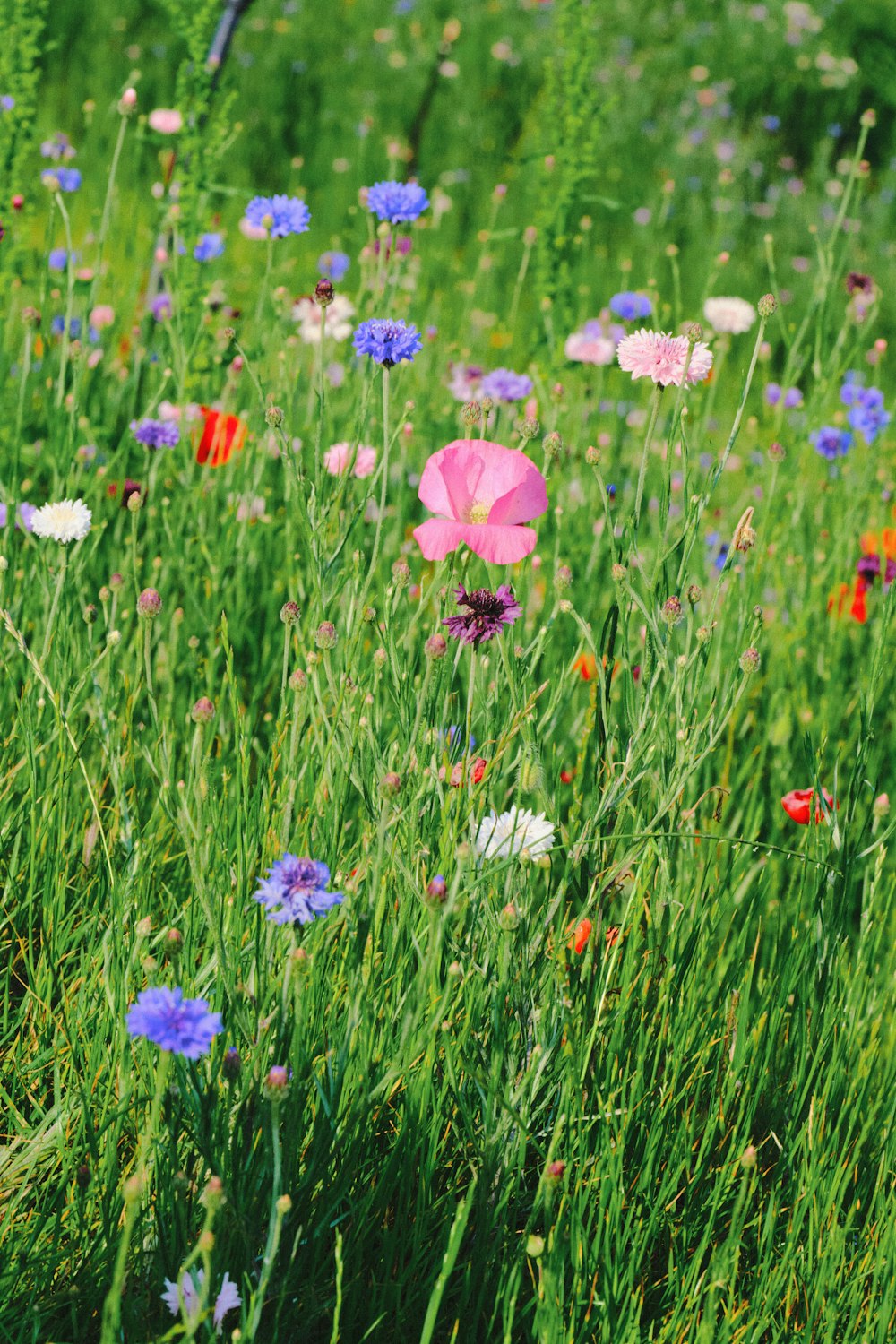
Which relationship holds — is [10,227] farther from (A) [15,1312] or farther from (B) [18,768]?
(A) [15,1312]

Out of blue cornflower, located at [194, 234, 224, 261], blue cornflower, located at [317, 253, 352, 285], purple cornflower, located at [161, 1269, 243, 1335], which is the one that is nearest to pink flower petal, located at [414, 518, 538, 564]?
purple cornflower, located at [161, 1269, 243, 1335]

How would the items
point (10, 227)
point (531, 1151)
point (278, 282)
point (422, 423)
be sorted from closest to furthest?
1. point (531, 1151)
2. point (10, 227)
3. point (422, 423)
4. point (278, 282)

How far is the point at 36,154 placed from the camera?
4152 millimetres

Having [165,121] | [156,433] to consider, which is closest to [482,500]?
[156,433]

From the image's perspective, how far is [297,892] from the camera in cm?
99

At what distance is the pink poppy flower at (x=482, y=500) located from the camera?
126 centimetres

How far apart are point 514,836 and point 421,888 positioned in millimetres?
110

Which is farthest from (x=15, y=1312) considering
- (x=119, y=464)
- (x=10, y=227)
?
(x=10, y=227)

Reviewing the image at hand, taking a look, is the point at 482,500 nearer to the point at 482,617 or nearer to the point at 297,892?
the point at 482,617

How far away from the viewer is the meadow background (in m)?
1.08

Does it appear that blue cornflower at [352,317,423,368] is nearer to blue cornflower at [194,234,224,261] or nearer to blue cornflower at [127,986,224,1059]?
blue cornflower at [127,986,224,1059]

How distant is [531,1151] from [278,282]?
2.55 metres

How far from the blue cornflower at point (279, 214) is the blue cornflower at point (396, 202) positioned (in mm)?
161

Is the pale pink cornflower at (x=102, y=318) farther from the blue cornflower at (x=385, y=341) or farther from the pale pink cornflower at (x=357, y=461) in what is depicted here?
the blue cornflower at (x=385, y=341)
